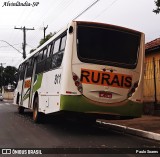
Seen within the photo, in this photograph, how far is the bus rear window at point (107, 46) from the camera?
12.6 m

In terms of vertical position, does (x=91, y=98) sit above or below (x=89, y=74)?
below

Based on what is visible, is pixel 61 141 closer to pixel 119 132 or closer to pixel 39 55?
pixel 119 132

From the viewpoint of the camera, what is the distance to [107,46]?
12906 millimetres

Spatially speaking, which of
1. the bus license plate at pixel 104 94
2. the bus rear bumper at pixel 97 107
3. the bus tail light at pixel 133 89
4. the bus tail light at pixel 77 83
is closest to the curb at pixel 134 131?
the bus rear bumper at pixel 97 107

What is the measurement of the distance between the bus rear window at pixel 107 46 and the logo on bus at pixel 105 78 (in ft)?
1.10

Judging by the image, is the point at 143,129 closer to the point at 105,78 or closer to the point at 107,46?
the point at 105,78

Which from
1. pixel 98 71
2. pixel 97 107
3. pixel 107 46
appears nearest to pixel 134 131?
pixel 97 107

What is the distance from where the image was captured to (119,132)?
46.1ft

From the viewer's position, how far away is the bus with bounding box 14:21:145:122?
12309 millimetres

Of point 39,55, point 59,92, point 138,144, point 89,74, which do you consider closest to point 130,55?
point 89,74

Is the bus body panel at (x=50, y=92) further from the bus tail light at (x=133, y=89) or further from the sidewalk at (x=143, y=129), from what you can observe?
the sidewalk at (x=143, y=129)

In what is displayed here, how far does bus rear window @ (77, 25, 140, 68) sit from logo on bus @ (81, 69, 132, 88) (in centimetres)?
34

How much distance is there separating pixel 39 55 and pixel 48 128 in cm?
425

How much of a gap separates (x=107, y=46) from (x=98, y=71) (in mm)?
966
